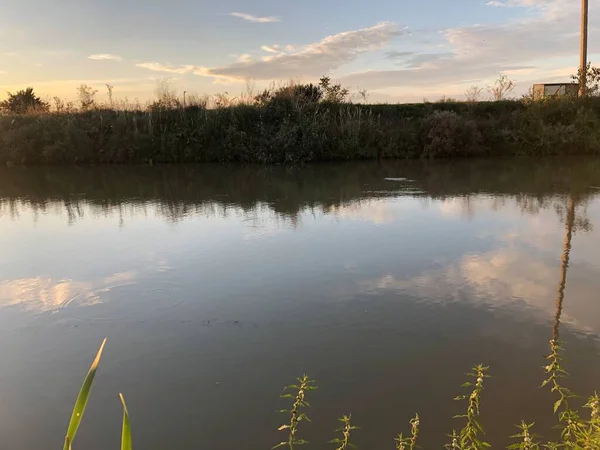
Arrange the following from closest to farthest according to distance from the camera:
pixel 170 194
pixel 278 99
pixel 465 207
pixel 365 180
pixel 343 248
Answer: pixel 343 248 → pixel 465 207 → pixel 170 194 → pixel 365 180 → pixel 278 99

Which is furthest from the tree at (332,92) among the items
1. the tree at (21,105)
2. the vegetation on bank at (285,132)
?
the tree at (21,105)

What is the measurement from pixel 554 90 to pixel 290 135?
40.1ft

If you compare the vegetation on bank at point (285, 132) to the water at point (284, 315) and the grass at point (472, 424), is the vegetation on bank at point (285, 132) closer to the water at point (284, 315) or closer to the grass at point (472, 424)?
the water at point (284, 315)

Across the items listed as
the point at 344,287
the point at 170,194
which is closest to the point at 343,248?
the point at 344,287

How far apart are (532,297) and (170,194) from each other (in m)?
8.85

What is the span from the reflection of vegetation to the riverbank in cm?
144

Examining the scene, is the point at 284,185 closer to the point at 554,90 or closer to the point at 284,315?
the point at 284,315

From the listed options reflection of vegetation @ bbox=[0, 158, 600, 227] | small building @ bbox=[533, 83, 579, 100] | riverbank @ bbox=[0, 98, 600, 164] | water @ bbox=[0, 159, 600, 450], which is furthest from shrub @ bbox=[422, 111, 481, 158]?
water @ bbox=[0, 159, 600, 450]

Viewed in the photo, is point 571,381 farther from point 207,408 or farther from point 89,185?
point 89,185

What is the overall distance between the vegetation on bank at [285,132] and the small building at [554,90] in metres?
0.55

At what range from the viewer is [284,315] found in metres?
4.59

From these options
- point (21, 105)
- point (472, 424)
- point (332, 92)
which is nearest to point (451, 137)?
point (332, 92)

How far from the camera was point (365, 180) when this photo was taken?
13.2 metres

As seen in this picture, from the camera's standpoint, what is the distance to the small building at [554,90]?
1959cm
